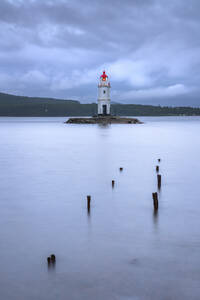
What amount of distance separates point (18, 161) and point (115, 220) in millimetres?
19762

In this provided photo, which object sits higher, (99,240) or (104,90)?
(104,90)

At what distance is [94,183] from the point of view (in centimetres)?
2061

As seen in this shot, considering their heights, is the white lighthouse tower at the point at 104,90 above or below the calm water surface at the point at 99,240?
above

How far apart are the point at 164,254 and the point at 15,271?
4.15 meters

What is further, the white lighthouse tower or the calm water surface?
the white lighthouse tower

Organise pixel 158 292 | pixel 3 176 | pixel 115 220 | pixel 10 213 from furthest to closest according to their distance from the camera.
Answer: pixel 3 176
pixel 10 213
pixel 115 220
pixel 158 292

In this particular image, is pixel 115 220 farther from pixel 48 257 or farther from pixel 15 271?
pixel 15 271

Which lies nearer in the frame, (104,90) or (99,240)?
(99,240)

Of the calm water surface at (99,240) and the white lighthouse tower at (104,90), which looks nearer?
the calm water surface at (99,240)

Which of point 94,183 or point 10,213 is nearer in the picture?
point 10,213

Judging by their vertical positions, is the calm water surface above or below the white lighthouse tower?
below

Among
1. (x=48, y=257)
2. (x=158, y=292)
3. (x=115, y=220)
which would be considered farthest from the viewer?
(x=115, y=220)

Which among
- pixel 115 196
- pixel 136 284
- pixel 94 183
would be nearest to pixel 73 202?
pixel 115 196

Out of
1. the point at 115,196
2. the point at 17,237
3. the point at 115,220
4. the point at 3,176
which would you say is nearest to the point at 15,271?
the point at 17,237
